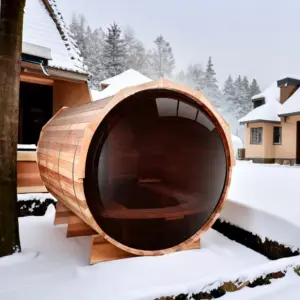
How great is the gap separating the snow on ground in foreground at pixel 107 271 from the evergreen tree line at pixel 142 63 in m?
25.0

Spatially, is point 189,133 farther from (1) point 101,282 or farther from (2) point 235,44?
(2) point 235,44

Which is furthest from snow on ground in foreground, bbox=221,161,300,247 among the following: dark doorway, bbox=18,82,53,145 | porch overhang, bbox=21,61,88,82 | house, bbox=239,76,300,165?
house, bbox=239,76,300,165

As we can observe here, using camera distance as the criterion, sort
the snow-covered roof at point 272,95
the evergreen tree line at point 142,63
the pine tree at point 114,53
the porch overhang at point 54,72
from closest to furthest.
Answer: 1. the porch overhang at point 54,72
2. the snow-covered roof at point 272,95
3. the pine tree at point 114,53
4. the evergreen tree line at point 142,63

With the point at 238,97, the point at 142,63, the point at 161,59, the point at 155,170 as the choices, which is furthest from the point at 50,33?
the point at 238,97

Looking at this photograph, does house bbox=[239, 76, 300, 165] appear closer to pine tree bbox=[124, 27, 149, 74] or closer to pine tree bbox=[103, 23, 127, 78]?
pine tree bbox=[103, 23, 127, 78]

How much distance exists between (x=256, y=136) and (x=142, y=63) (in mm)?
22019

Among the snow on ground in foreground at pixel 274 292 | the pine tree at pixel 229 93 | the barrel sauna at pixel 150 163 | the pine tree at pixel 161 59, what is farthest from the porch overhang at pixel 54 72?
the pine tree at pixel 229 93

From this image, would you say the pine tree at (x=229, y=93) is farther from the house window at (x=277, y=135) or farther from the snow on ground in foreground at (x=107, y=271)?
the snow on ground in foreground at (x=107, y=271)

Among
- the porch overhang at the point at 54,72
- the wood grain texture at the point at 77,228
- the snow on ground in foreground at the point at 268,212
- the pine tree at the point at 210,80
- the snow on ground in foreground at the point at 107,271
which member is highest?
the pine tree at the point at 210,80

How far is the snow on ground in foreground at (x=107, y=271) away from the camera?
238cm

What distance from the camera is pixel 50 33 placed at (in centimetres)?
675

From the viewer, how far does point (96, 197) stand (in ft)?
9.82

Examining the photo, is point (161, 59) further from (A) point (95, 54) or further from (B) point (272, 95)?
(B) point (272, 95)

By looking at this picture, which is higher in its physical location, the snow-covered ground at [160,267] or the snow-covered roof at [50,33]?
the snow-covered roof at [50,33]
